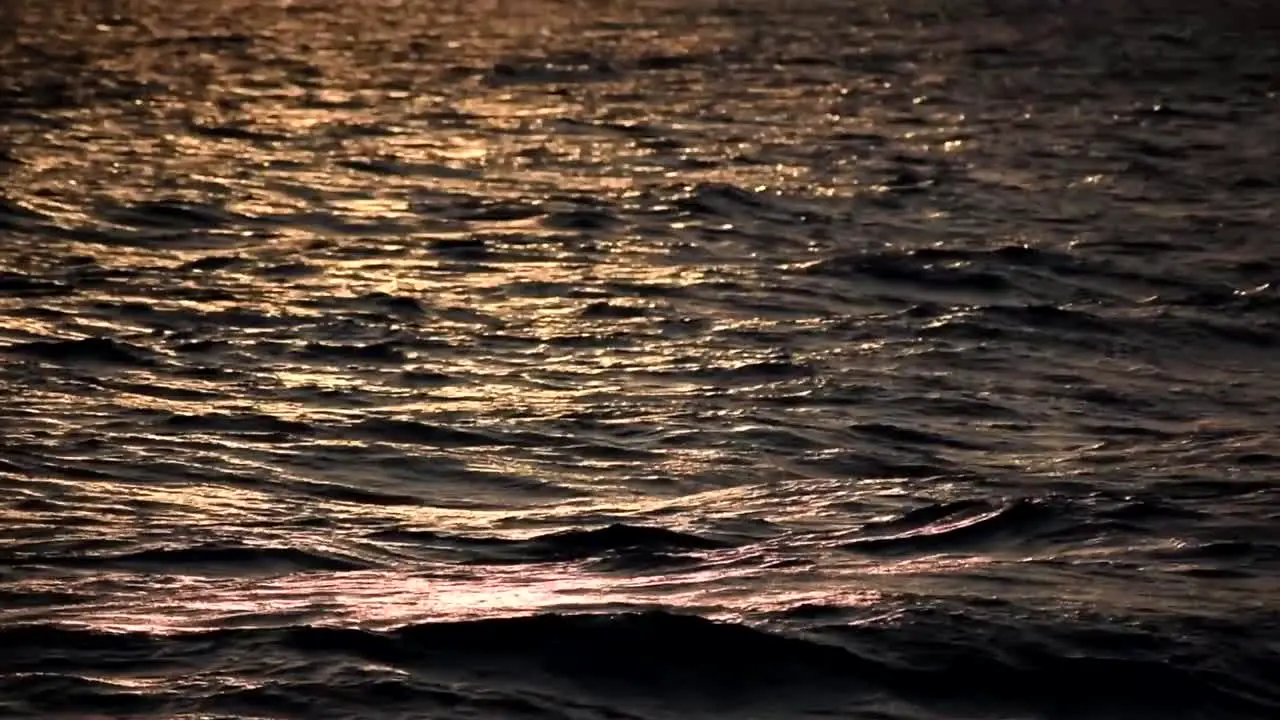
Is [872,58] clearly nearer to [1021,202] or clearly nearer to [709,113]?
[709,113]

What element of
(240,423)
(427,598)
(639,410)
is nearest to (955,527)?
(427,598)

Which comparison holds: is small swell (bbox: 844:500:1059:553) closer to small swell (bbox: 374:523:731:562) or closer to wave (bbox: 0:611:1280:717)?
small swell (bbox: 374:523:731:562)

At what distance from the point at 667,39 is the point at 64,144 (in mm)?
18079

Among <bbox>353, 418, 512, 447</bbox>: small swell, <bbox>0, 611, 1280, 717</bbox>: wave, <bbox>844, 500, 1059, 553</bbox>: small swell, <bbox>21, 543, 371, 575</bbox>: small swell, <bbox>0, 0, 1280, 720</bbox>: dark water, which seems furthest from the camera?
<bbox>353, 418, 512, 447</bbox>: small swell

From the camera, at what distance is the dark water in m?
9.16

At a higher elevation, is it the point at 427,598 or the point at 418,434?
the point at 427,598

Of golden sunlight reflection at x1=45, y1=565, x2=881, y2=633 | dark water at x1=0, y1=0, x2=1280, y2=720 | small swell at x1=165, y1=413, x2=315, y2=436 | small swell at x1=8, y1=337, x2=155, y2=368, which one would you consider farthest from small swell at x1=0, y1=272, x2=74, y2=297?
golden sunlight reflection at x1=45, y1=565, x2=881, y2=633

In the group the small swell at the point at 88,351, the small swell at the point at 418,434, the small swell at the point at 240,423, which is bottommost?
the small swell at the point at 418,434

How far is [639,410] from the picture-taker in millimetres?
13930

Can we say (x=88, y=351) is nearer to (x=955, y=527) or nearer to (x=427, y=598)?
(x=427, y=598)

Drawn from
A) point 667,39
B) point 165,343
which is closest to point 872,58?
point 667,39

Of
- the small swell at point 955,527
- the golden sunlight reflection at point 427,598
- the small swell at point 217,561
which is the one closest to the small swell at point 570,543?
the golden sunlight reflection at point 427,598

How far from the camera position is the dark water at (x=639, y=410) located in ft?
30.0

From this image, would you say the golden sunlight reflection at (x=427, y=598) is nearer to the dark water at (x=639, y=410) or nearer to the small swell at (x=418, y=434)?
the dark water at (x=639, y=410)
